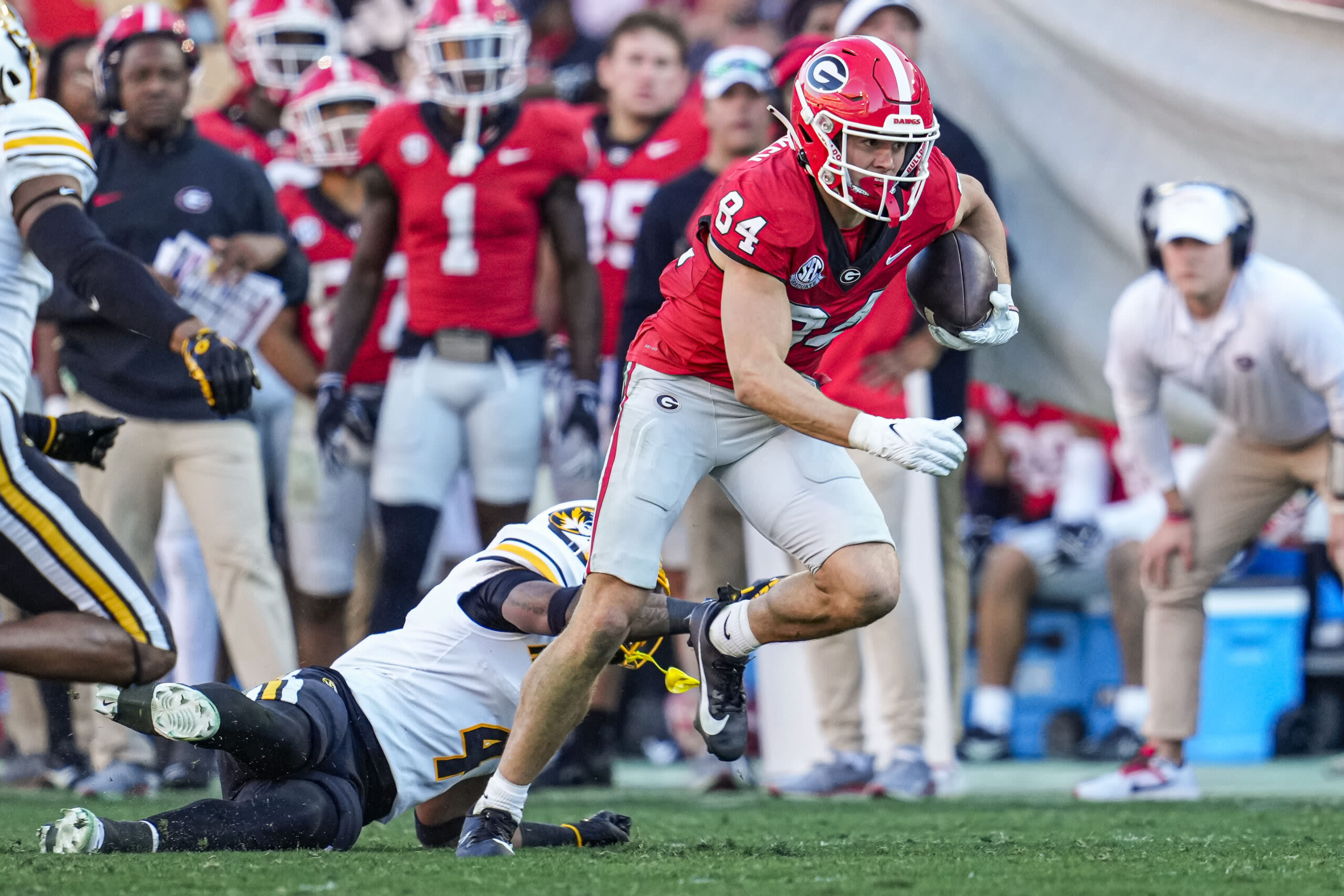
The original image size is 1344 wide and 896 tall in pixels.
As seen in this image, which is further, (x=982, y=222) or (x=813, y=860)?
(x=982, y=222)

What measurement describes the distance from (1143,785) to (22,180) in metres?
3.54

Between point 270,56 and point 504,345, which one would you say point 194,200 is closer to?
point 504,345

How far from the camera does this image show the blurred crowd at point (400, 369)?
514cm

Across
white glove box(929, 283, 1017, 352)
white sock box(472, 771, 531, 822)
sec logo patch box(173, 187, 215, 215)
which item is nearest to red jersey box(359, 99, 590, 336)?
sec logo patch box(173, 187, 215, 215)

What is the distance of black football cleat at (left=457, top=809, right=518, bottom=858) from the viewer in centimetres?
326

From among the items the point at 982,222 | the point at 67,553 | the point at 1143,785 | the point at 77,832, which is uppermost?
the point at 982,222

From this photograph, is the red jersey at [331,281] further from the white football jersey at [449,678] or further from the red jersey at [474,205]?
the white football jersey at [449,678]

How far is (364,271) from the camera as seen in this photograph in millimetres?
5648

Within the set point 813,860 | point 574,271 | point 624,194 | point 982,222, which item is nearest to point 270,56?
point 624,194

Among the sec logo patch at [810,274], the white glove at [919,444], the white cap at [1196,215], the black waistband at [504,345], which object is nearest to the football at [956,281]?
the sec logo patch at [810,274]

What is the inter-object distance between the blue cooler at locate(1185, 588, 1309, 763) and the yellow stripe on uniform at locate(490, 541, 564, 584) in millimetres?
4045

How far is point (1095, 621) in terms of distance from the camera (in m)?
7.05

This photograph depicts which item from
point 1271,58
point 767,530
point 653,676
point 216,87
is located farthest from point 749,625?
point 216,87

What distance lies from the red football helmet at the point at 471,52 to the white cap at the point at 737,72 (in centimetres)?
64
